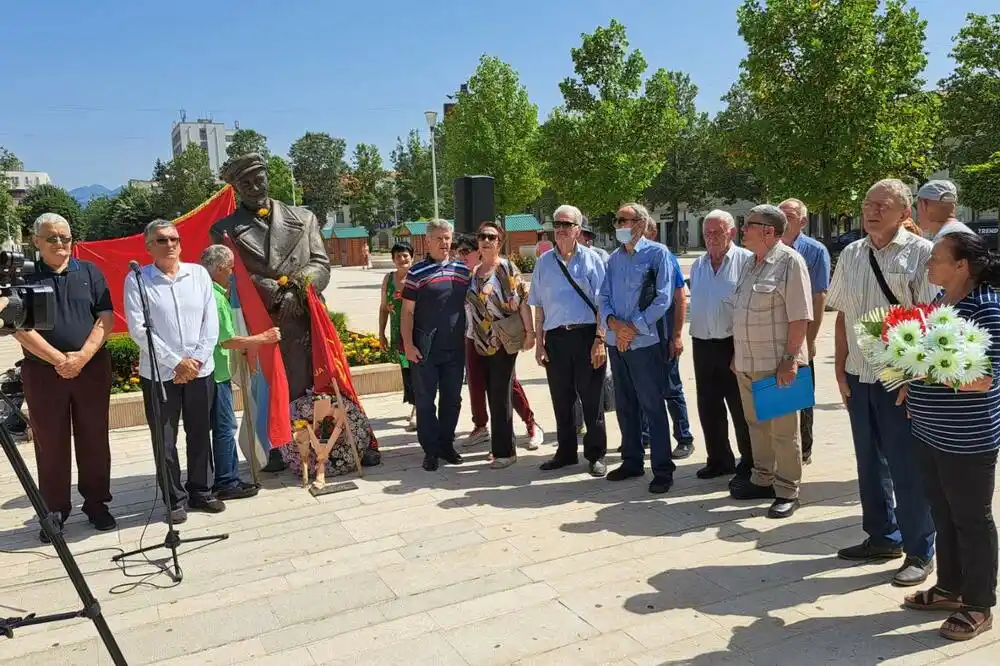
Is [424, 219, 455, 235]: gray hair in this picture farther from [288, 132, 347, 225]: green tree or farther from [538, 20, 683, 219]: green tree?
[288, 132, 347, 225]: green tree

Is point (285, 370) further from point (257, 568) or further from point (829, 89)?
point (829, 89)

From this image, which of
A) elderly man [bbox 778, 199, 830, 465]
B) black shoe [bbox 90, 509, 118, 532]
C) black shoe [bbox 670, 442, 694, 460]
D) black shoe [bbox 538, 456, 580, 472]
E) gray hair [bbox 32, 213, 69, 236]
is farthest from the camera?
black shoe [bbox 670, 442, 694, 460]

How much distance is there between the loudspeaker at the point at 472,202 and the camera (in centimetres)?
902

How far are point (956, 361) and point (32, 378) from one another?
5.23 metres

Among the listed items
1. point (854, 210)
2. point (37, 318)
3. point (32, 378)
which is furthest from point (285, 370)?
point (854, 210)

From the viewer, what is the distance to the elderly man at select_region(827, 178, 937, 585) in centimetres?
390

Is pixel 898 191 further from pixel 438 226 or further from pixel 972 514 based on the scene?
pixel 438 226

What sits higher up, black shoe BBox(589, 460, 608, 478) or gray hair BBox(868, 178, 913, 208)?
gray hair BBox(868, 178, 913, 208)

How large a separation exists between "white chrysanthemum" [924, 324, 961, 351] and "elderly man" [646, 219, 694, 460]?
2.47 metres

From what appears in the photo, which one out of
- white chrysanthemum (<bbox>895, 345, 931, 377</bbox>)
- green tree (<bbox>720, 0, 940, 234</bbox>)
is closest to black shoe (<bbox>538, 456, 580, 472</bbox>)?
white chrysanthemum (<bbox>895, 345, 931, 377</bbox>)

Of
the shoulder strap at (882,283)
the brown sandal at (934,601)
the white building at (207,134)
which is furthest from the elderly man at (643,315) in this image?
the white building at (207,134)

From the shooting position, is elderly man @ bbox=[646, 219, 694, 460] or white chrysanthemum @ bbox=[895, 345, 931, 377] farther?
elderly man @ bbox=[646, 219, 694, 460]

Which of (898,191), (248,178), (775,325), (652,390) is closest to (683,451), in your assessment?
(652,390)

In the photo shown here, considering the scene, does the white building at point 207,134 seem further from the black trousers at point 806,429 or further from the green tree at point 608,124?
the black trousers at point 806,429
